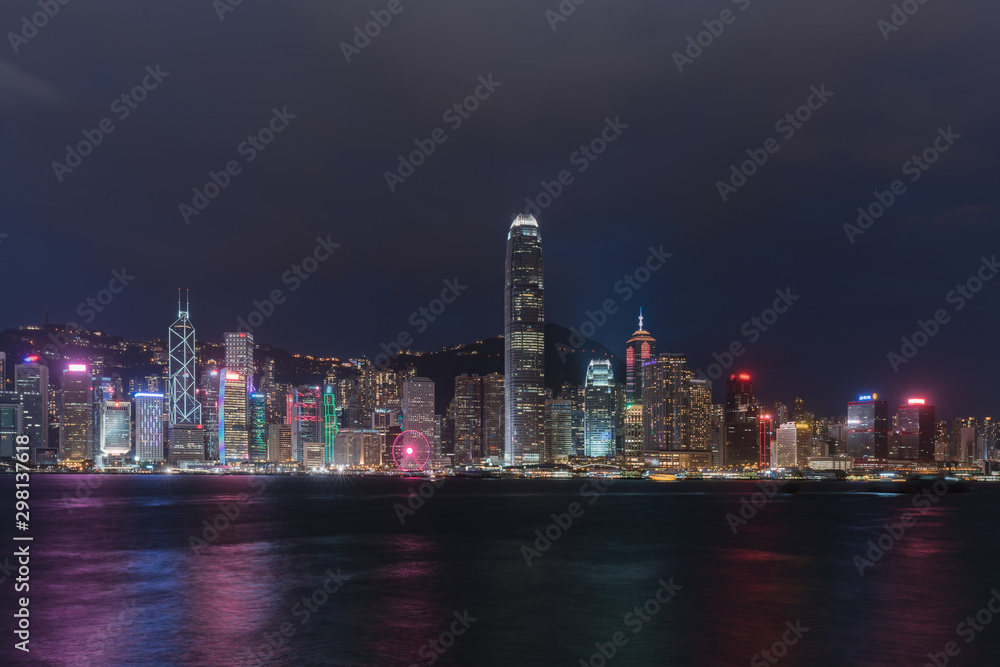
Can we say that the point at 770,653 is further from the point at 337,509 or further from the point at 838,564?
the point at 337,509

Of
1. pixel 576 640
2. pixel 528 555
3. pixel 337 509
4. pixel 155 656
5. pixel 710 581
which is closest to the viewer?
pixel 155 656

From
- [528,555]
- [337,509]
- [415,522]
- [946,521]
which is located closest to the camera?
[528,555]

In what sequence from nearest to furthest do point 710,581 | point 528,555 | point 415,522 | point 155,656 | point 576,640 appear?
point 155,656
point 576,640
point 710,581
point 528,555
point 415,522

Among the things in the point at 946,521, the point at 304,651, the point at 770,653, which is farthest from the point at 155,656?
the point at 946,521

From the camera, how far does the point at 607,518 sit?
118 meters

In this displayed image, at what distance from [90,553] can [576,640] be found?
4948cm

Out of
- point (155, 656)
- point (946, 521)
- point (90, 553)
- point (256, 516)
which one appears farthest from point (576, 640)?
point (946, 521)

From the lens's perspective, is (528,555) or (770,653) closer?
(770,653)

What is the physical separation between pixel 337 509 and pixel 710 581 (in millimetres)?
84251

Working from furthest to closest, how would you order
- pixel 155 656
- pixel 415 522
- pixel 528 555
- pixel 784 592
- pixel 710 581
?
pixel 415 522 → pixel 528 555 → pixel 710 581 → pixel 784 592 → pixel 155 656

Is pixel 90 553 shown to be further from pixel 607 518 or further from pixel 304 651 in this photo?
pixel 607 518

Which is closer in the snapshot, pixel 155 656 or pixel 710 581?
pixel 155 656

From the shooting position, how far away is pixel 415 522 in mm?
111000

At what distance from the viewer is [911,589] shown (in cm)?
5859
